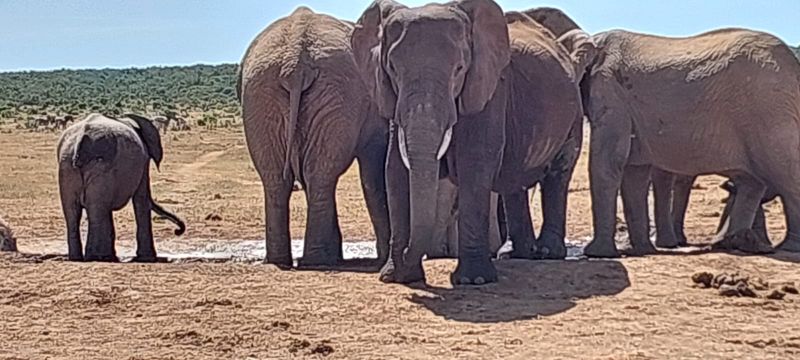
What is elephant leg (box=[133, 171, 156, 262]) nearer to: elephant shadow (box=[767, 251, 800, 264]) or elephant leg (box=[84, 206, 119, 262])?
elephant leg (box=[84, 206, 119, 262])

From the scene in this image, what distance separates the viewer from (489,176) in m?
8.36

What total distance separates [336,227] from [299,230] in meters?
4.68

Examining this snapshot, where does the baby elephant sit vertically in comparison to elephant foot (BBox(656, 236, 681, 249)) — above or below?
above

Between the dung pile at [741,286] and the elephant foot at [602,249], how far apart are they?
5.60 ft

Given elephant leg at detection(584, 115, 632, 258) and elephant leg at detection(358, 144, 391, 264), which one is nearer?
elephant leg at detection(358, 144, 391, 264)

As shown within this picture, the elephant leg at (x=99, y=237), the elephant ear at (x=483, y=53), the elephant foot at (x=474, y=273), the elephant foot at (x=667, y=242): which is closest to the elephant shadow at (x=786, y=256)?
the elephant foot at (x=667, y=242)

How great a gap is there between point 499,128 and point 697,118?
2.38 m

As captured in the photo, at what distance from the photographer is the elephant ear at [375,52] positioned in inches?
312

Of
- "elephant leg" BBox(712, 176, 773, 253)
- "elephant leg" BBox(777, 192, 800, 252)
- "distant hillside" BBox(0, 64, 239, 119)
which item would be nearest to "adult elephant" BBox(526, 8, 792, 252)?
"elephant leg" BBox(712, 176, 773, 253)

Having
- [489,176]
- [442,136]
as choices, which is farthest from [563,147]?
[442,136]

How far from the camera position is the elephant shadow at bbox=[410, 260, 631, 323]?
729cm

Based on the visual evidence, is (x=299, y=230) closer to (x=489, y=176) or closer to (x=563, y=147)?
(x=563, y=147)

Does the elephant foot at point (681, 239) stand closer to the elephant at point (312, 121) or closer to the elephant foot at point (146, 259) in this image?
the elephant at point (312, 121)

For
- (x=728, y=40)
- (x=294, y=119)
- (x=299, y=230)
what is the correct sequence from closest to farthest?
1. (x=294, y=119)
2. (x=728, y=40)
3. (x=299, y=230)
